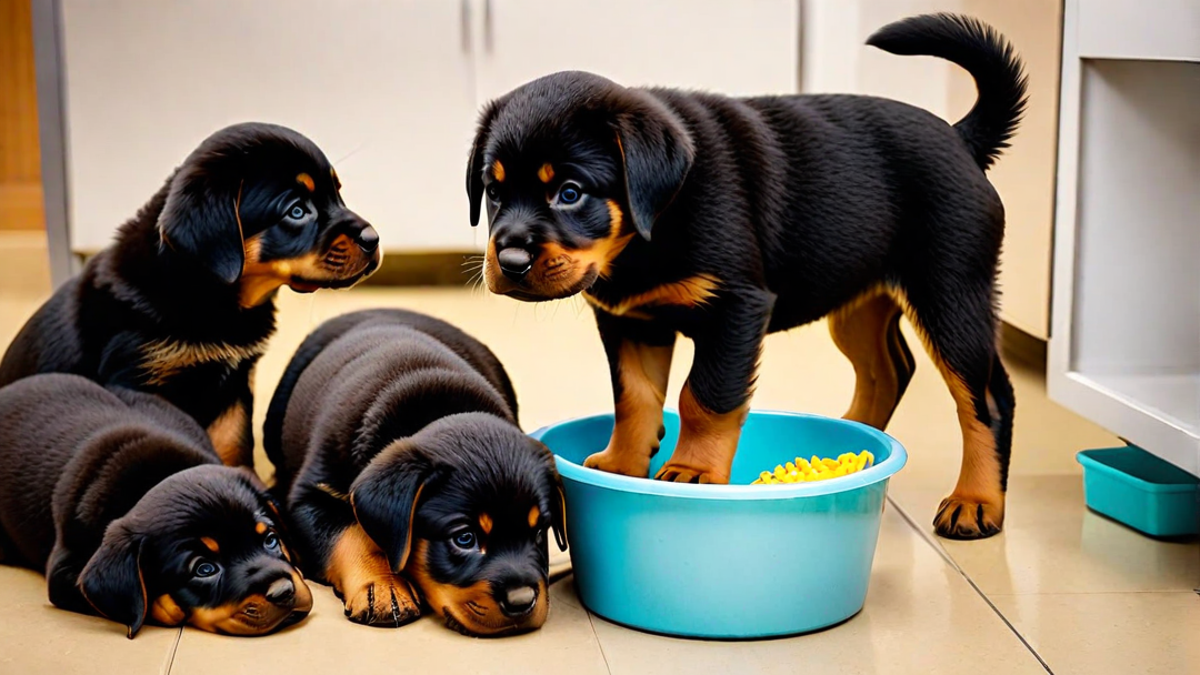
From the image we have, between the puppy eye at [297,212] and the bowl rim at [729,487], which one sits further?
the puppy eye at [297,212]

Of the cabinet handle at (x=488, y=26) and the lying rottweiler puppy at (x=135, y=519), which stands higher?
the cabinet handle at (x=488, y=26)

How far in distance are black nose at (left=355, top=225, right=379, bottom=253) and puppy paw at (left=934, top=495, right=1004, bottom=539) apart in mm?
1007

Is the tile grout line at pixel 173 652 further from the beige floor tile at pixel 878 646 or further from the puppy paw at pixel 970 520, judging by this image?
the puppy paw at pixel 970 520

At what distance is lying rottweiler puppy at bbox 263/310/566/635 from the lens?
169cm

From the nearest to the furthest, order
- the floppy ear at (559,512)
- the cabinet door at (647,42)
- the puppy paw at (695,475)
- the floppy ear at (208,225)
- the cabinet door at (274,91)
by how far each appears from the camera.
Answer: the floppy ear at (559,512) < the puppy paw at (695,475) < the floppy ear at (208,225) < the cabinet door at (274,91) < the cabinet door at (647,42)

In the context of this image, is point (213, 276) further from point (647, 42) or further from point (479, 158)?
point (647, 42)

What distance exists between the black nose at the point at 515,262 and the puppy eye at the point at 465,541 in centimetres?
33

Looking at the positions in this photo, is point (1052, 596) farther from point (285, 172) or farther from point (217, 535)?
point (285, 172)

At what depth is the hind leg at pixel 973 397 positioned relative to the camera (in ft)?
6.77

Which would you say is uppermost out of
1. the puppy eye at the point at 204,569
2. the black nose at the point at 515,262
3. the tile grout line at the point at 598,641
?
the black nose at the point at 515,262

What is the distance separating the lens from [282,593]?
5.65 feet

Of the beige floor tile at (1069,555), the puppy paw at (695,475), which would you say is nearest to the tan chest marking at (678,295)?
the puppy paw at (695,475)

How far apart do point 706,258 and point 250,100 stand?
2.50 m

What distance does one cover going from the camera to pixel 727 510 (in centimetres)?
169
